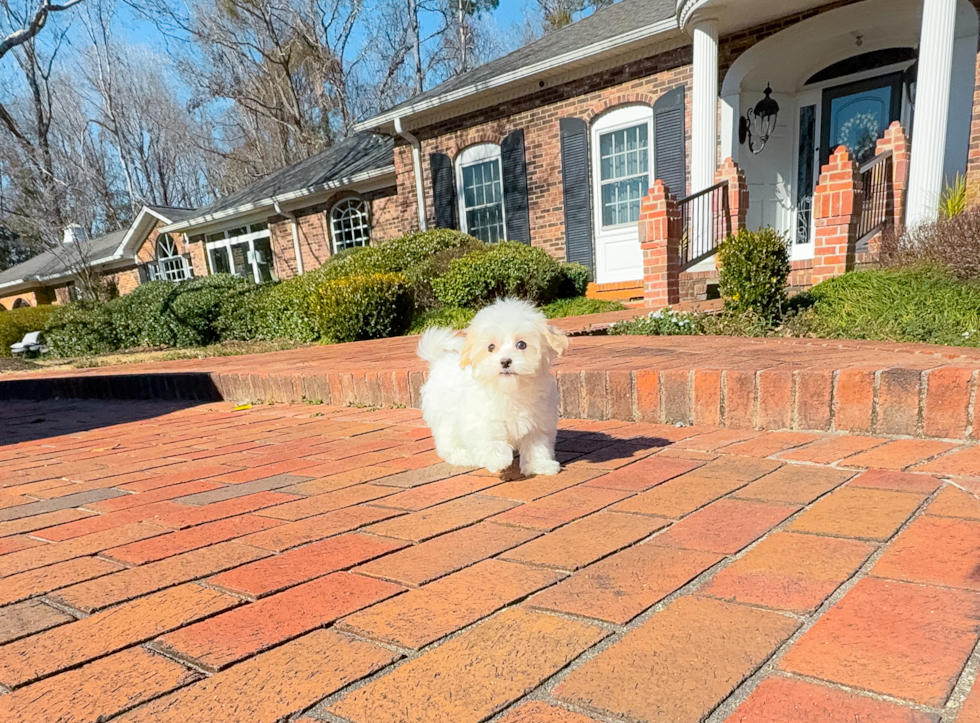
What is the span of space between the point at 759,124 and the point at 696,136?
2.11 m

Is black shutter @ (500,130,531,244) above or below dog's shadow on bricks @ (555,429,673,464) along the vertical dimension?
above

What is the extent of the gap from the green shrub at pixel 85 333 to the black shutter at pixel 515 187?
29.2 ft

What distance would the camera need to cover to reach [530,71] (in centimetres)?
1058

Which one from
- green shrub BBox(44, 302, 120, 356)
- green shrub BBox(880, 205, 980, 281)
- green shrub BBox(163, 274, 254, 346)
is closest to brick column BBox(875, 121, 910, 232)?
green shrub BBox(880, 205, 980, 281)

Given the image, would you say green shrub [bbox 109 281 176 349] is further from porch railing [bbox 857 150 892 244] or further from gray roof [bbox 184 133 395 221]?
porch railing [bbox 857 150 892 244]

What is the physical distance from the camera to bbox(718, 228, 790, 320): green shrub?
4.78m

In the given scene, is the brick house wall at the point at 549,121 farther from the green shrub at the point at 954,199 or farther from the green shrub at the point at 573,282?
the green shrub at the point at 954,199

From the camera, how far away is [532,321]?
2.23 metres

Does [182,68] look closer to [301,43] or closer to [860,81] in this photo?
[301,43]

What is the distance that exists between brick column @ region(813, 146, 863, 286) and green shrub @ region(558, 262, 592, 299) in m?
4.22

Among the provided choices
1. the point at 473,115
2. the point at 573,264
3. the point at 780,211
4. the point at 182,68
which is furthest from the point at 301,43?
the point at 780,211

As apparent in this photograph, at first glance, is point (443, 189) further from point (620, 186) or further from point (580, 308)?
point (580, 308)

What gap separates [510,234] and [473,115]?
8.28 ft

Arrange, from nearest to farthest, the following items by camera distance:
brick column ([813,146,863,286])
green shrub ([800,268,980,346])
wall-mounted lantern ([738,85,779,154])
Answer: green shrub ([800,268,980,346]) → brick column ([813,146,863,286]) → wall-mounted lantern ([738,85,779,154])
